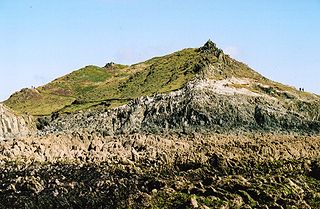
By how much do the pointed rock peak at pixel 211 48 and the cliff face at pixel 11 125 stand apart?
184ft

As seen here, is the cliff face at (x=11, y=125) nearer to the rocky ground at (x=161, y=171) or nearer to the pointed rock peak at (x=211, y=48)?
the rocky ground at (x=161, y=171)

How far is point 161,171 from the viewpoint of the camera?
110625 mm

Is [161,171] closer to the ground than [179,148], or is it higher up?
closer to the ground

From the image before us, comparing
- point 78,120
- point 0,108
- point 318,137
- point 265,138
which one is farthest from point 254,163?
point 0,108

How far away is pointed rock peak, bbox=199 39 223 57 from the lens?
18475 cm

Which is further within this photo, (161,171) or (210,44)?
(210,44)

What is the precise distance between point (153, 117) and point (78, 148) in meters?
23.1

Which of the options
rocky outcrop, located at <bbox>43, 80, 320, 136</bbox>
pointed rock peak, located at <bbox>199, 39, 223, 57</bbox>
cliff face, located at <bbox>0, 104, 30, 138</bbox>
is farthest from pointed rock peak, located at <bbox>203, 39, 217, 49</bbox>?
cliff face, located at <bbox>0, 104, 30, 138</bbox>

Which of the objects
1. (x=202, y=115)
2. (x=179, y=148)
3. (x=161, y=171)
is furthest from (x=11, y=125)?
(x=161, y=171)

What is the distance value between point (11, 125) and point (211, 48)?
63093 millimetres

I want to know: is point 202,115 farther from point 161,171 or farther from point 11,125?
point 11,125

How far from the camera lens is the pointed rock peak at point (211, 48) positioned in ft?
606

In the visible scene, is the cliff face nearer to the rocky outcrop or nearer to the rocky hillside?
the rocky hillside

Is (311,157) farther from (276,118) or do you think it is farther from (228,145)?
(276,118)
